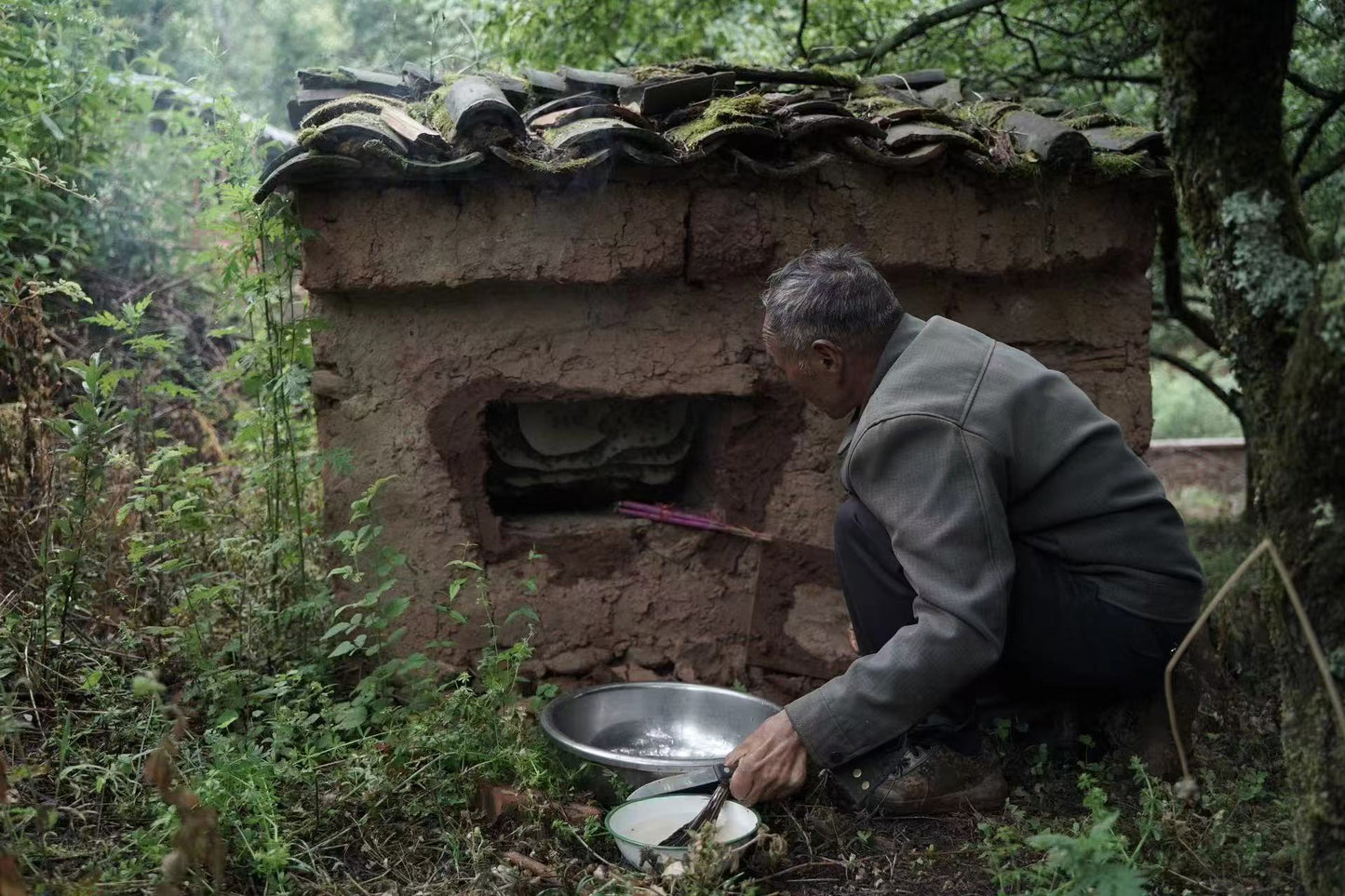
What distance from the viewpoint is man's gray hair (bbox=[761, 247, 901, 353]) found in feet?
8.83

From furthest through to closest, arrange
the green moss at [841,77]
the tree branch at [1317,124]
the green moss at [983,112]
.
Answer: the tree branch at [1317,124]
the green moss at [841,77]
the green moss at [983,112]

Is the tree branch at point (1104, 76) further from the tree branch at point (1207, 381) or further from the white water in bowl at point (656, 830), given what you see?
the white water in bowl at point (656, 830)

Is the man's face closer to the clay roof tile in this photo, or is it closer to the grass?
the clay roof tile

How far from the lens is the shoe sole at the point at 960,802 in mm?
2762

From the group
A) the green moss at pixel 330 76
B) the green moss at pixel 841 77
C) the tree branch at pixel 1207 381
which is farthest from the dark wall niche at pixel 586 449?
the tree branch at pixel 1207 381

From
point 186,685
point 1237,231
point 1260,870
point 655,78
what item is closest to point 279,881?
point 186,685

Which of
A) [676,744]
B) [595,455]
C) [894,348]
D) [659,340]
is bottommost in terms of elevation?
[676,744]

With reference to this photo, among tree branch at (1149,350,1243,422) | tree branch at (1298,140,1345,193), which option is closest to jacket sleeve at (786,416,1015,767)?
tree branch at (1298,140,1345,193)

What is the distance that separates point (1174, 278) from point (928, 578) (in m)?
3.69

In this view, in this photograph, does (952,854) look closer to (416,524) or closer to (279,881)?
(279,881)

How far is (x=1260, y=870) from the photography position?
7.72 ft

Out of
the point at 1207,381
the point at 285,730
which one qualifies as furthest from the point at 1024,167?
the point at 1207,381

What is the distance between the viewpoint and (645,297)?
11.2ft

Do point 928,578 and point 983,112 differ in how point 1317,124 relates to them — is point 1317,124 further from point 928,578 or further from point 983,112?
point 928,578
